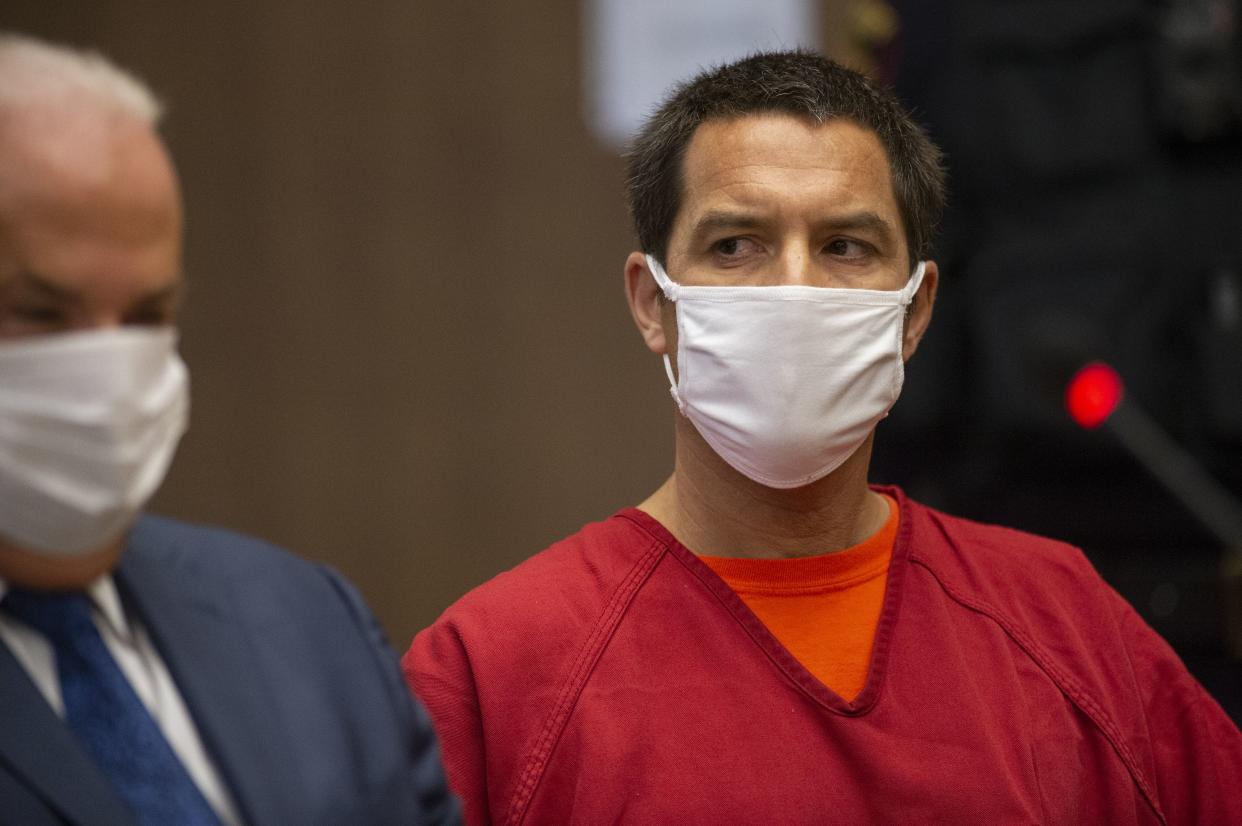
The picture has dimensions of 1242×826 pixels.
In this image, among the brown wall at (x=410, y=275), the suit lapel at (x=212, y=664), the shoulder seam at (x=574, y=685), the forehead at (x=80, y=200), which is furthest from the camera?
the brown wall at (x=410, y=275)

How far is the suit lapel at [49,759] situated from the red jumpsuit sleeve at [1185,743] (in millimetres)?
1191

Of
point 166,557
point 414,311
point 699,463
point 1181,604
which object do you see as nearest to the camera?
point 166,557

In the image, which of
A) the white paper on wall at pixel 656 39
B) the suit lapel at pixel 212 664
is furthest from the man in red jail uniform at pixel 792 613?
the white paper on wall at pixel 656 39

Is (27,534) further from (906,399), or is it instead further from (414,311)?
(414,311)

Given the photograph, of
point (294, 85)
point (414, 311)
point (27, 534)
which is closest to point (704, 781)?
point (27, 534)

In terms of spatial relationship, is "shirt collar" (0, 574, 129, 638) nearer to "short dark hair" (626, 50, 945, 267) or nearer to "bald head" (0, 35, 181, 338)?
"bald head" (0, 35, 181, 338)

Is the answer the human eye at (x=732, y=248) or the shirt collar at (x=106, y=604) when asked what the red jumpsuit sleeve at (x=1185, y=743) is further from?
the shirt collar at (x=106, y=604)

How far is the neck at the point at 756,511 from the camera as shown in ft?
5.98

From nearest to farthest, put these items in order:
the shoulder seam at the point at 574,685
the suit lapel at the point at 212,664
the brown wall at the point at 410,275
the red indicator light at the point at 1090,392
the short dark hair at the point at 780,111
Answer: the suit lapel at the point at 212,664
the shoulder seam at the point at 574,685
the short dark hair at the point at 780,111
the red indicator light at the point at 1090,392
the brown wall at the point at 410,275

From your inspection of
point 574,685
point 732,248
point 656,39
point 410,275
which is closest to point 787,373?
point 732,248

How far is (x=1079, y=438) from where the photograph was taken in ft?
10.7

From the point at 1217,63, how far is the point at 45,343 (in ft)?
8.98

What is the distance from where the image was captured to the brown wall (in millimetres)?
4156

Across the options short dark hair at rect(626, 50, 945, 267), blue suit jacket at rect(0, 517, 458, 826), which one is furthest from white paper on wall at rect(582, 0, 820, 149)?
blue suit jacket at rect(0, 517, 458, 826)
